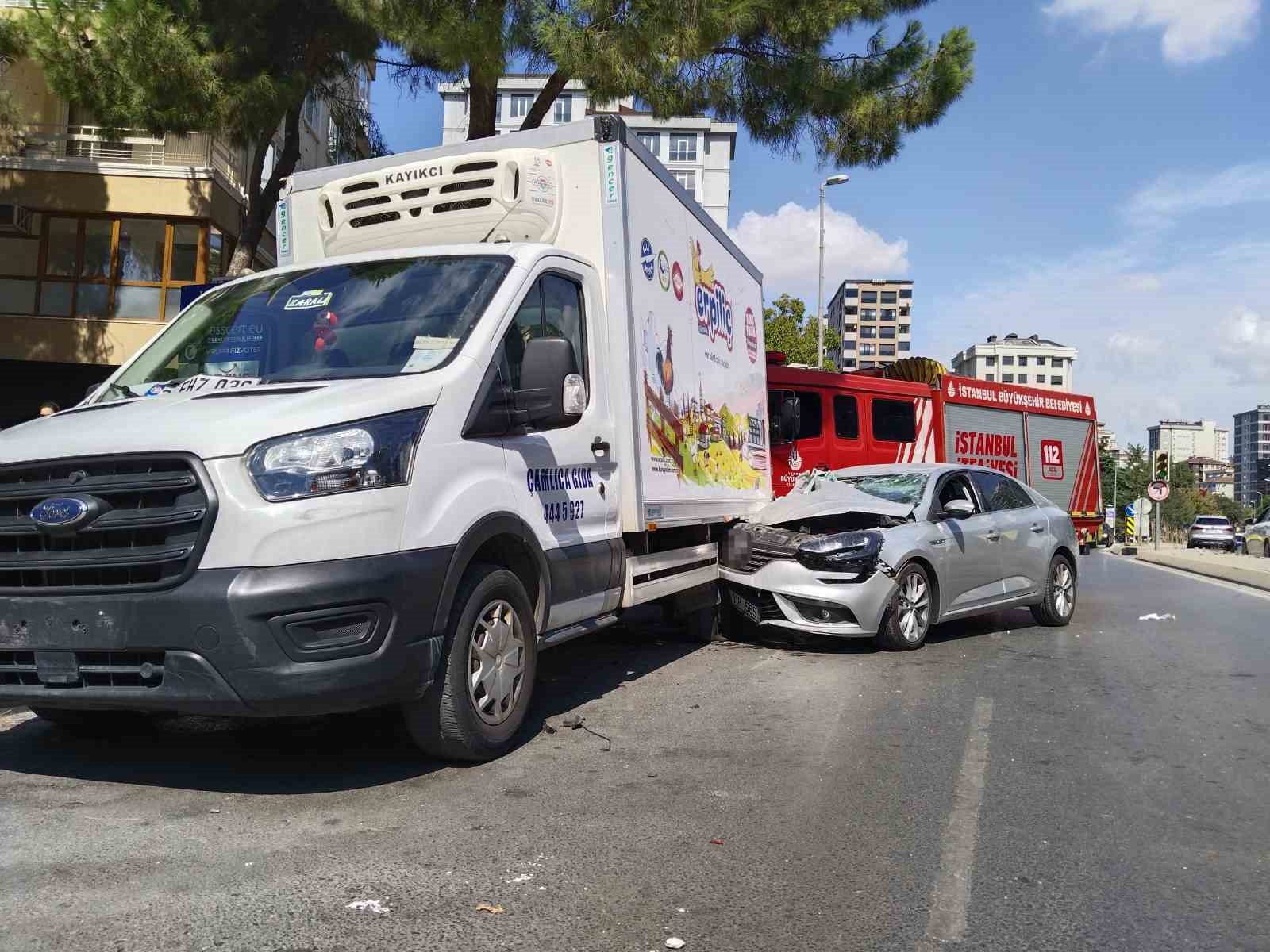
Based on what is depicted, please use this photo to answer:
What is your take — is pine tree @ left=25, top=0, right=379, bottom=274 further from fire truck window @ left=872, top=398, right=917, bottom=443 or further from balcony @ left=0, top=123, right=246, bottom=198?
fire truck window @ left=872, top=398, right=917, bottom=443

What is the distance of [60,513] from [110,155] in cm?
1909

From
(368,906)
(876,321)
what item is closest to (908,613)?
(368,906)

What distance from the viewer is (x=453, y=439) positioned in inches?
175

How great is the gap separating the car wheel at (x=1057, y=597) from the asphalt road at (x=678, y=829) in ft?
10.8

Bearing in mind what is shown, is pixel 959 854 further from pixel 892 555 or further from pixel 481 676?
pixel 892 555

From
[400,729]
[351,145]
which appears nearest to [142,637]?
[400,729]

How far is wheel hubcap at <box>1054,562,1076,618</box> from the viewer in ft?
33.3

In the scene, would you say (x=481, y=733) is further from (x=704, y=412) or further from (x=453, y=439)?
(x=704, y=412)

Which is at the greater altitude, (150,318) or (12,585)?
(150,318)

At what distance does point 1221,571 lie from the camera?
2134 centimetres

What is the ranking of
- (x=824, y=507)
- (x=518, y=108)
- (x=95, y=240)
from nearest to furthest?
(x=824, y=507)
(x=95, y=240)
(x=518, y=108)

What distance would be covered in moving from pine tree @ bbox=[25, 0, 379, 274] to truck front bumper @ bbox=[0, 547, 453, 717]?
9.98 metres

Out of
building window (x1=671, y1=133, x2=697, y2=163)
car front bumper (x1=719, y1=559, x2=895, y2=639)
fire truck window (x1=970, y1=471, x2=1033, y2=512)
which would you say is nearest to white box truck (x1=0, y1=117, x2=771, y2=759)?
car front bumper (x1=719, y1=559, x2=895, y2=639)

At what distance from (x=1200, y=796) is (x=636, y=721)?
2.65 m
